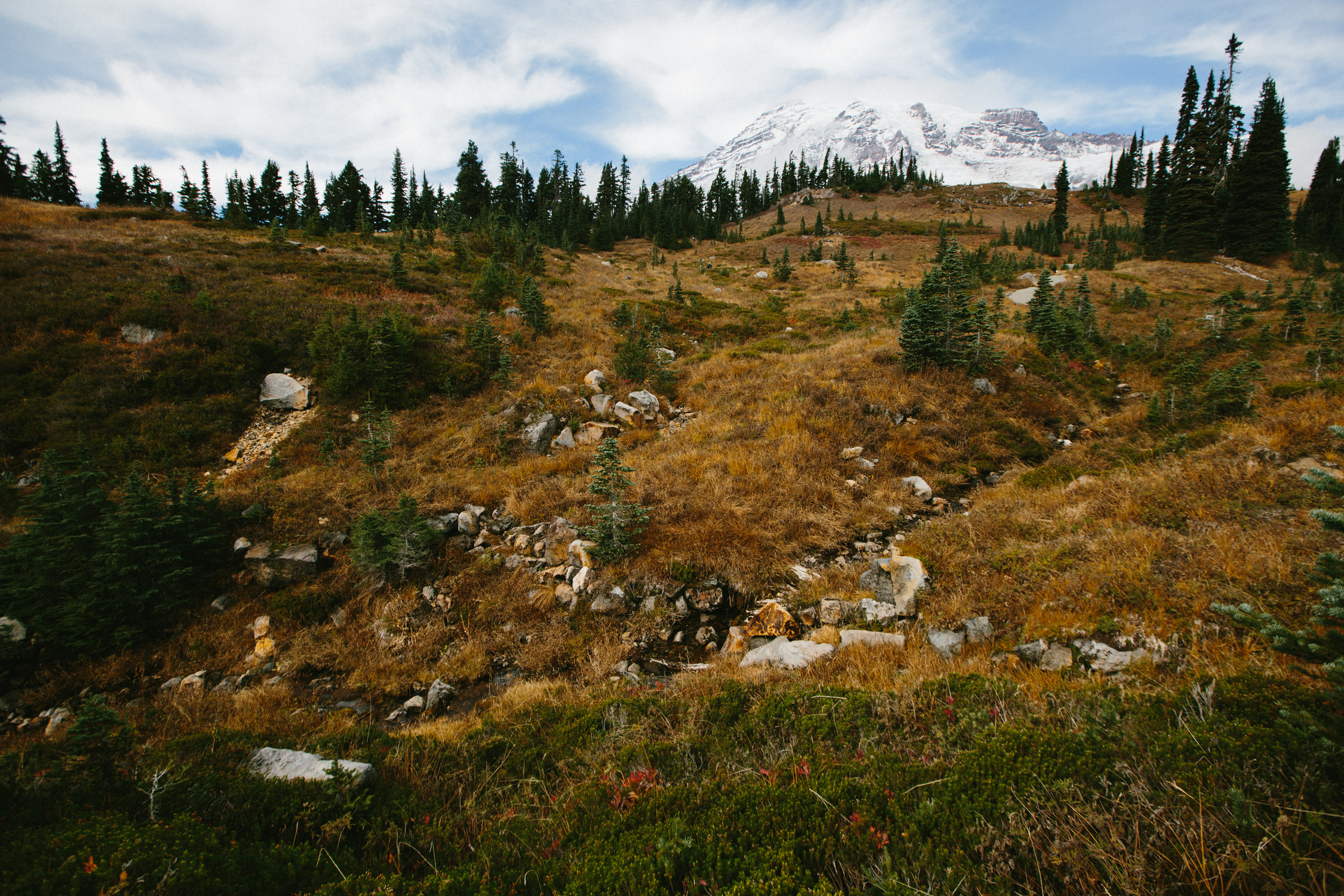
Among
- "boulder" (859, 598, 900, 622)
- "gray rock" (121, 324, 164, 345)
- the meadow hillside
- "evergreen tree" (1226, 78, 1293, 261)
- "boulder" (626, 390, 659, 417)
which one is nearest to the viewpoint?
the meadow hillside

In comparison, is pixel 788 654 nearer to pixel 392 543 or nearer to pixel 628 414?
pixel 392 543

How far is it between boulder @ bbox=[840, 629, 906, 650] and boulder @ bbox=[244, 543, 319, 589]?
9.94 metres

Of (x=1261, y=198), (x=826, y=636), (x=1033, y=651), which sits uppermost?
Result: (x=1261, y=198)

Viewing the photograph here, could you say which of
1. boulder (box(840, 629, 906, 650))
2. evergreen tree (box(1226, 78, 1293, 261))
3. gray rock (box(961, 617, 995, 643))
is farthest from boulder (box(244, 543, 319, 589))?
evergreen tree (box(1226, 78, 1293, 261))

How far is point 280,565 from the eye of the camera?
30.2 ft

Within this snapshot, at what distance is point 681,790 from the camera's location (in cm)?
372

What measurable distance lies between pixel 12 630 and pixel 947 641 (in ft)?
46.0

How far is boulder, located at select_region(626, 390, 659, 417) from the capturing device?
15.6 meters

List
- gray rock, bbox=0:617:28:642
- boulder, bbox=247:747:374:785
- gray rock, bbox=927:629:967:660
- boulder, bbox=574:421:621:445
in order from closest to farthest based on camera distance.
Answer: boulder, bbox=247:747:374:785
gray rock, bbox=927:629:967:660
gray rock, bbox=0:617:28:642
boulder, bbox=574:421:621:445

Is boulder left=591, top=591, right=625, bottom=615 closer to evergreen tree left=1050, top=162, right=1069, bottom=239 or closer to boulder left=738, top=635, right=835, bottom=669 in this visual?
boulder left=738, top=635, right=835, bottom=669

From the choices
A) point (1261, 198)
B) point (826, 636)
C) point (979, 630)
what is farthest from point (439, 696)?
point (1261, 198)

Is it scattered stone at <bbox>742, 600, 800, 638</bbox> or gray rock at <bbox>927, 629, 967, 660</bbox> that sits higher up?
gray rock at <bbox>927, 629, 967, 660</bbox>

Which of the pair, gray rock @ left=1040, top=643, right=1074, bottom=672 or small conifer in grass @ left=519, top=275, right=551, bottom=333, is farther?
small conifer in grass @ left=519, top=275, right=551, bottom=333

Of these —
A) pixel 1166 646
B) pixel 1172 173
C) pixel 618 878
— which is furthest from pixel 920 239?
pixel 618 878
